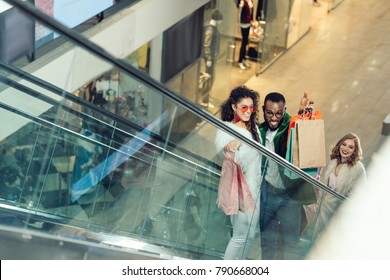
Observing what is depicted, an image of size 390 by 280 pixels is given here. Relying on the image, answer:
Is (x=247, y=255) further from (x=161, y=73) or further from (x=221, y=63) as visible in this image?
(x=221, y=63)

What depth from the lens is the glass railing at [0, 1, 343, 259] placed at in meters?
7.45

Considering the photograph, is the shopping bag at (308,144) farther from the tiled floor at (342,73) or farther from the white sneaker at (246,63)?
the white sneaker at (246,63)

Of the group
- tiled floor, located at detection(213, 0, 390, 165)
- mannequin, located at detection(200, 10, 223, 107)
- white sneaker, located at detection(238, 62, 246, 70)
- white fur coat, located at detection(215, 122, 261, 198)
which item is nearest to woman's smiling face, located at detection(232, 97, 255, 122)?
white fur coat, located at detection(215, 122, 261, 198)

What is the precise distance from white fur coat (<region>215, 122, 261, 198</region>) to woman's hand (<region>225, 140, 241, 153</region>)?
0.03 m

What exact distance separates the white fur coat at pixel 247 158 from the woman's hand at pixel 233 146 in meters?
0.03

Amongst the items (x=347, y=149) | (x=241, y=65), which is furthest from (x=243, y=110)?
(x=241, y=65)

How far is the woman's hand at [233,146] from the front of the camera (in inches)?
325

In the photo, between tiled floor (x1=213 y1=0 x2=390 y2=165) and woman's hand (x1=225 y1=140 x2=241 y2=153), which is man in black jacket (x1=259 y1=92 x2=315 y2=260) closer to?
woman's hand (x1=225 y1=140 x2=241 y2=153)

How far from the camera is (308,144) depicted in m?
9.83

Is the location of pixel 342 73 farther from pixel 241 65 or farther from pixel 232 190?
pixel 232 190
